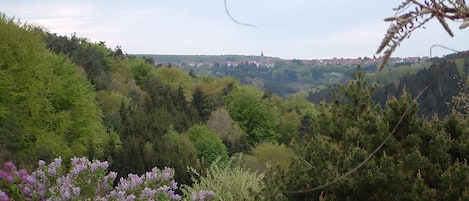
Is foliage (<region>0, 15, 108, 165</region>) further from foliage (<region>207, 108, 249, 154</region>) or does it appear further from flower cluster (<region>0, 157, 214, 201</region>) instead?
foliage (<region>207, 108, 249, 154</region>)

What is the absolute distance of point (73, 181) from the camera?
700 cm

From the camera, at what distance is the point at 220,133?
49312 mm

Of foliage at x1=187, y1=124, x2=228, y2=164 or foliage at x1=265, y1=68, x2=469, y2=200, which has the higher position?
foliage at x1=265, y1=68, x2=469, y2=200

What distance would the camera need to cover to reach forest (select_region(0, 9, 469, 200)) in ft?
26.1

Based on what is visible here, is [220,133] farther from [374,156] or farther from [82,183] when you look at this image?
[82,183]

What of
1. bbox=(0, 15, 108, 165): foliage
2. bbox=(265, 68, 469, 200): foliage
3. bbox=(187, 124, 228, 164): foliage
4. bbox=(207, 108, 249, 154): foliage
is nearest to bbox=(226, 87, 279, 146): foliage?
bbox=(207, 108, 249, 154): foliage

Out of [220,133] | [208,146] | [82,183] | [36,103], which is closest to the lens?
[82,183]

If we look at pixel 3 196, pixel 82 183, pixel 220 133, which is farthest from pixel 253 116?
pixel 3 196

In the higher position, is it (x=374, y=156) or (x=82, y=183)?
(x=374, y=156)

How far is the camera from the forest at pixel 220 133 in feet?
26.1

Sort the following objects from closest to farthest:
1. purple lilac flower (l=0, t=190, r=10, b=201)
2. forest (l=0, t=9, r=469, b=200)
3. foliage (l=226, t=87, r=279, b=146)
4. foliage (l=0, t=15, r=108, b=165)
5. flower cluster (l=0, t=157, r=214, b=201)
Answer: purple lilac flower (l=0, t=190, r=10, b=201) → flower cluster (l=0, t=157, r=214, b=201) → forest (l=0, t=9, r=469, b=200) → foliage (l=0, t=15, r=108, b=165) → foliage (l=226, t=87, r=279, b=146)

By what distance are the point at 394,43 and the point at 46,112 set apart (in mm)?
25892

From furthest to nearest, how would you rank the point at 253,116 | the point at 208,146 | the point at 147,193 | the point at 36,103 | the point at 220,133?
the point at 253,116
the point at 220,133
the point at 208,146
the point at 36,103
the point at 147,193

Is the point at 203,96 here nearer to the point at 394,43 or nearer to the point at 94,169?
the point at 94,169
